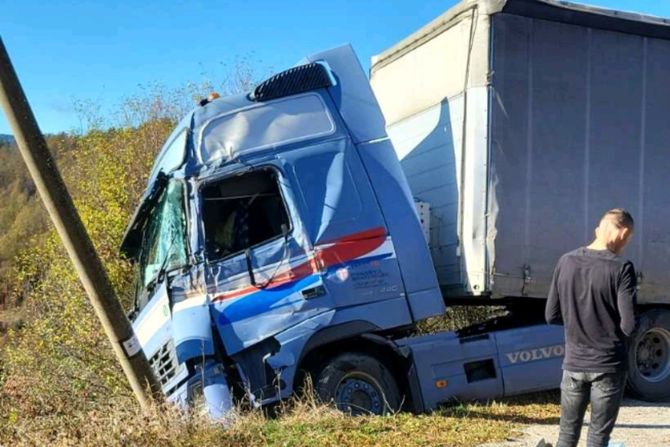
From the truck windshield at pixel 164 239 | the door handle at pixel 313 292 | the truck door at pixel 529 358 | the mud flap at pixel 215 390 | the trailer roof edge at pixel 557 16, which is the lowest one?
the truck door at pixel 529 358

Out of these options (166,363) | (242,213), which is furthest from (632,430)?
(166,363)

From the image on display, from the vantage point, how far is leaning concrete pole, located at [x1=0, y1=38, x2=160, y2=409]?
5238 millimetres

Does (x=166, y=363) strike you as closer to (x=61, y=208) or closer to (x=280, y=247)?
(x=280, y=247)

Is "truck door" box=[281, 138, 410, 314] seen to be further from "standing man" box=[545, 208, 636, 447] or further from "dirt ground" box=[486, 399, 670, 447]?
"standing man" box=[545, 208, 636, 447]

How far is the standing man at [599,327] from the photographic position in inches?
170

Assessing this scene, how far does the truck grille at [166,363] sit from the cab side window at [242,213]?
2.90 ft

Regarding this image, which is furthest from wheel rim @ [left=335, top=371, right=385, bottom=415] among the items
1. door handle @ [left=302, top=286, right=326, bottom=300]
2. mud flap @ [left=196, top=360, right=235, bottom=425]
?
mud flap @ [left=196, top=360, right=235, bottom=425]

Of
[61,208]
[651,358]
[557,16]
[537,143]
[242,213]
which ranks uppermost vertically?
[557,16]

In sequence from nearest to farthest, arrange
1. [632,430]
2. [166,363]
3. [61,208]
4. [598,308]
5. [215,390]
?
[598,308] < [61,208] < [215,390] < [166,363] < [632,430]

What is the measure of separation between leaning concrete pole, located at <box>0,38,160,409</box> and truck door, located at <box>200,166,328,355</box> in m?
0.99

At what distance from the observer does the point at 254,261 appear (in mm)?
6465

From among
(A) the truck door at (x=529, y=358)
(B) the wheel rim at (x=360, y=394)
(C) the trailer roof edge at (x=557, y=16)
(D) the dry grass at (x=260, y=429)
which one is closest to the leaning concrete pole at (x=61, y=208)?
(D) the dry grass at (x=260, y=429)

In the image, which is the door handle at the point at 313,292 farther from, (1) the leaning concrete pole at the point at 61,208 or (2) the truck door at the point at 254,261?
(1) the leaning concrete pole at the point at 61,208

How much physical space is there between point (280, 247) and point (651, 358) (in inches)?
192
